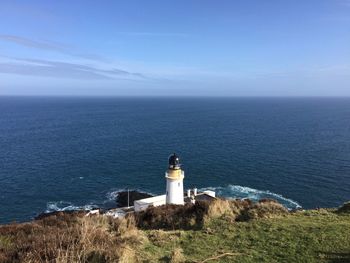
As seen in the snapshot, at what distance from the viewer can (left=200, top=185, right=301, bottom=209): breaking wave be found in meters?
41.6

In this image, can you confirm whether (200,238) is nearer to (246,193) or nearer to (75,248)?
(75,248)

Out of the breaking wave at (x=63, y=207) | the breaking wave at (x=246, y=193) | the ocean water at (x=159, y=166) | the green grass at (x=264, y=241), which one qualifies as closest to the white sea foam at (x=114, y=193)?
the ocean water at (x=159, y=166)

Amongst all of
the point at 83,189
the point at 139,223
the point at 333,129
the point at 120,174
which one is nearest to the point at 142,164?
the point at 120,174

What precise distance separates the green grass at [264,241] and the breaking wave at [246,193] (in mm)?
29406

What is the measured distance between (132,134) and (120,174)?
37.3 meters

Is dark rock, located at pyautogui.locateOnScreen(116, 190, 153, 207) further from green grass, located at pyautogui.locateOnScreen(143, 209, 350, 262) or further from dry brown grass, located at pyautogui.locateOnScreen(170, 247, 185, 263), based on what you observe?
dry brown grass, located at pyautogui.locateOnScreen(170, 247, 185, 263)

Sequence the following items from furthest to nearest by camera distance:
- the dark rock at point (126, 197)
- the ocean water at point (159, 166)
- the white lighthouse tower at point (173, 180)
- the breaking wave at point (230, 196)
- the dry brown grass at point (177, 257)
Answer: the ocean water at point (159, 166) < the dark rock at point (126, 197) < the breaking wave at point (230, 196) < the white lighthouse tower at point (173, 180) < the dry brown grass at point (177, 257)

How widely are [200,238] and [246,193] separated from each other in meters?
34.1

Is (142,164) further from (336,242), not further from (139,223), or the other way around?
(336,242)

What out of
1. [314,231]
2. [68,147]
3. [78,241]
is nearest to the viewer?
[78,241]

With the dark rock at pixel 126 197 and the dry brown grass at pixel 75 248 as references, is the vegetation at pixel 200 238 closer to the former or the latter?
the dry brown grass at pixel 75 248

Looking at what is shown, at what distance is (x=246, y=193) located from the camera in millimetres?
43688

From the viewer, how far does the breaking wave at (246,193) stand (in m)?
41.6

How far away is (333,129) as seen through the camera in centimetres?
9838
